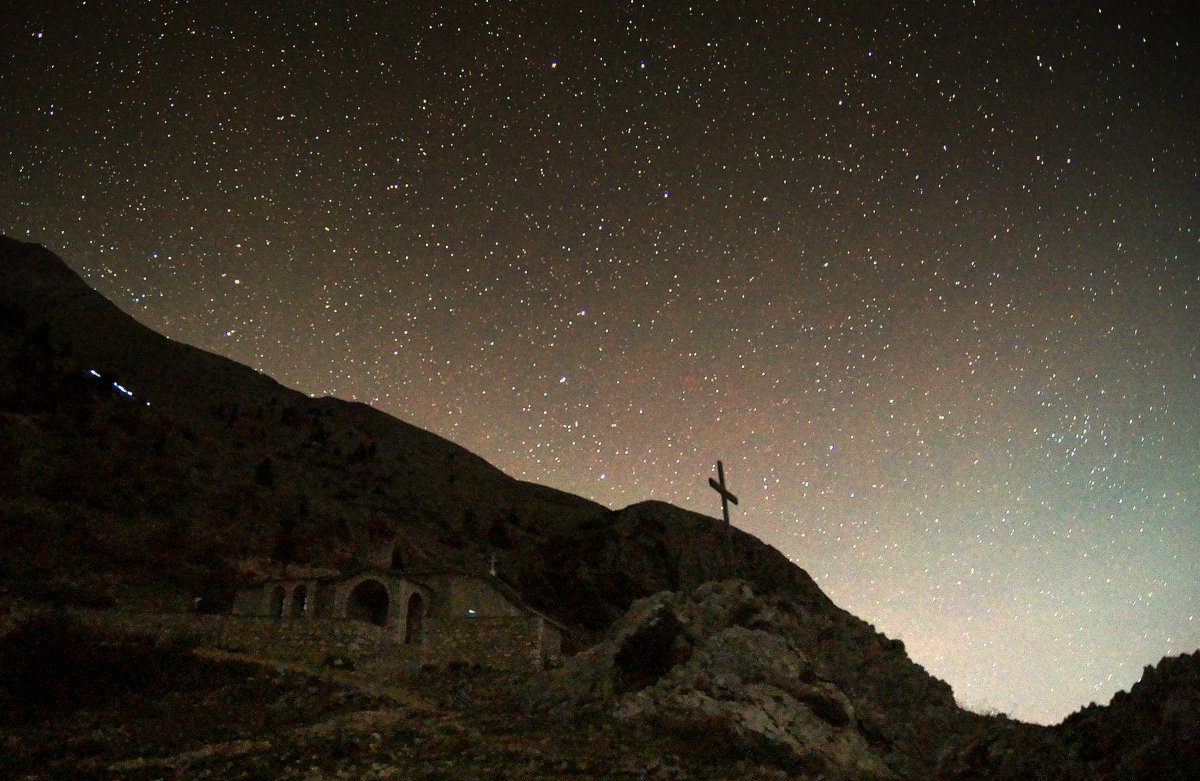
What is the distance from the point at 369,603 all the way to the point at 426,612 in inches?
199

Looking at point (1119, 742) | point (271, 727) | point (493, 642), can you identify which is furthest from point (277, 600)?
point (1119, 742)

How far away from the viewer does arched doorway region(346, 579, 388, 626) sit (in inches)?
1486

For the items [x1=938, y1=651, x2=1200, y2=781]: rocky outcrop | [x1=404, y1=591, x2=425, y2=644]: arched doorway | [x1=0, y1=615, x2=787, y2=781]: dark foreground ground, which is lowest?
[x1=0, y1=615, x2=787, y2=781]: dark foreground ground

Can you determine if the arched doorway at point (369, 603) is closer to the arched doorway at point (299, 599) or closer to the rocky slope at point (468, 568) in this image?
the arched doorway at point (299, 599)

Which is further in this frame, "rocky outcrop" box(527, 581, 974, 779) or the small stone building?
the small stone building

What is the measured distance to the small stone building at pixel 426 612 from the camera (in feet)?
96.8

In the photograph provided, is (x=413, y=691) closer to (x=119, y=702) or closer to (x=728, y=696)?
(x=119, y=702)

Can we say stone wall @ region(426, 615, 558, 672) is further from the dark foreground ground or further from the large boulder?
the large boulder

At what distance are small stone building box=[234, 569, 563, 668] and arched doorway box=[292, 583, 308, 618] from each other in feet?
0.10

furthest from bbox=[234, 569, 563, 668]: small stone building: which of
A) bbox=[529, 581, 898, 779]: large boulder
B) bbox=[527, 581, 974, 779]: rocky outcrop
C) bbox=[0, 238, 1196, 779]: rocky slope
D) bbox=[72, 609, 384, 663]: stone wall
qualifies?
bbox=[527, 581, 974, 779]: rocky outcrop

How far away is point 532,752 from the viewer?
17.6 m

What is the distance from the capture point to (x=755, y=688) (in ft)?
74.3

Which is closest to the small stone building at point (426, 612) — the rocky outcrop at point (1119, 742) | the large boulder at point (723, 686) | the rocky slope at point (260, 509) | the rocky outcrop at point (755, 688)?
the large boulder at point (723, 686)

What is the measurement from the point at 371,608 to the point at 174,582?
579 inches
